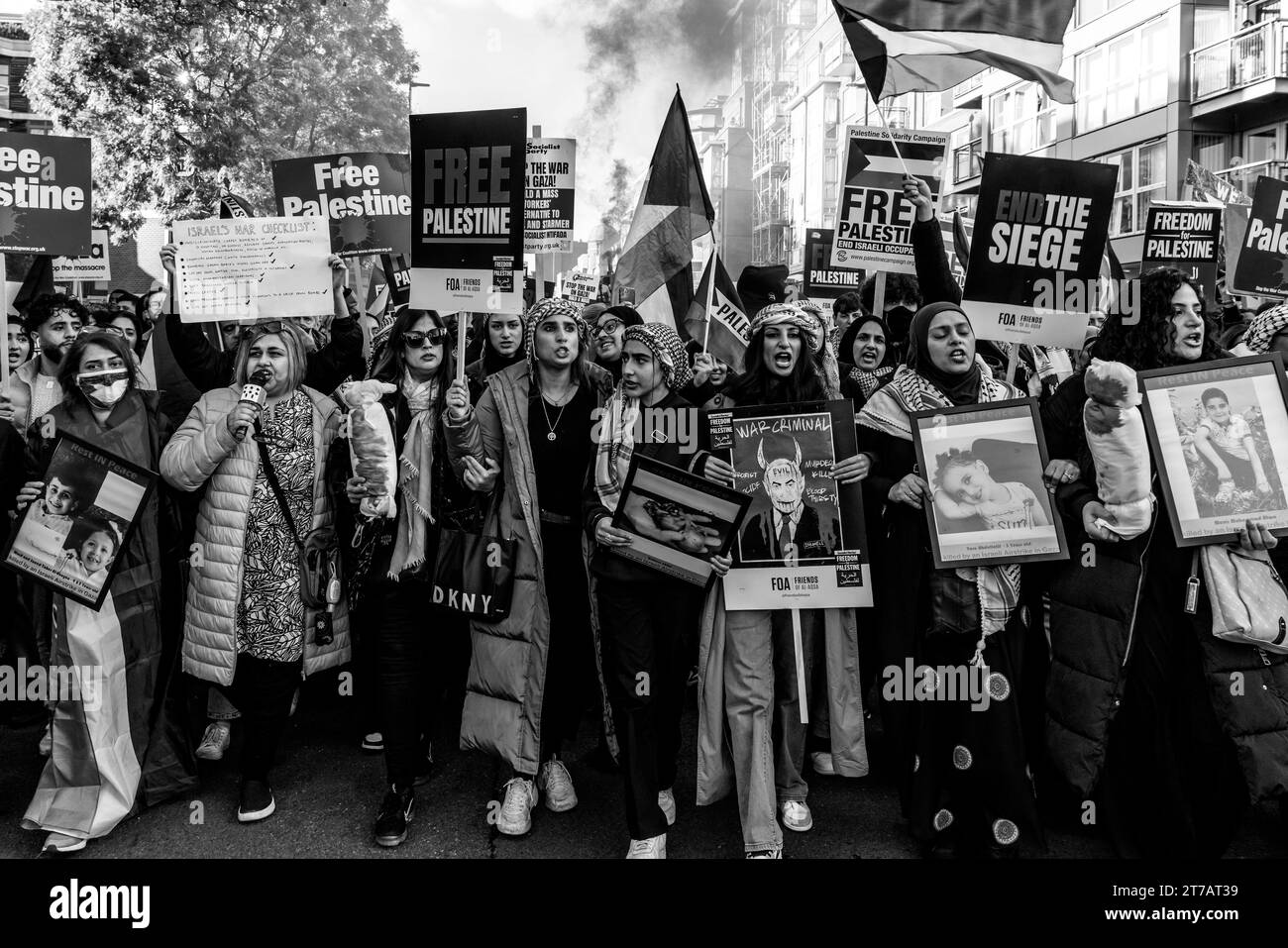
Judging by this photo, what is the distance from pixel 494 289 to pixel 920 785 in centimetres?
270

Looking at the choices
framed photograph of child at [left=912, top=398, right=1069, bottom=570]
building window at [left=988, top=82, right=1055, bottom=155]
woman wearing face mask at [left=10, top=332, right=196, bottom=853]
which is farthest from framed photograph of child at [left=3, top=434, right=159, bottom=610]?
building window at [left=988, top=82, right=1055, bottom=155]

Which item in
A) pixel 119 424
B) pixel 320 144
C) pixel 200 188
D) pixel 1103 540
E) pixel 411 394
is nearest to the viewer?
pixel 1103 540

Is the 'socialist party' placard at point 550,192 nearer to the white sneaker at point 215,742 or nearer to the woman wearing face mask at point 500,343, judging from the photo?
the woman wearing face mask at point 500,343

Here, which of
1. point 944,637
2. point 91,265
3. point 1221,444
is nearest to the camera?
point 1221,444

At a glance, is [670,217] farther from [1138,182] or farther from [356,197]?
[1138,182]

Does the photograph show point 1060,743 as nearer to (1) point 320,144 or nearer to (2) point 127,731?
(2) point 127,731

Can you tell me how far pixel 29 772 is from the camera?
4500 millimetres

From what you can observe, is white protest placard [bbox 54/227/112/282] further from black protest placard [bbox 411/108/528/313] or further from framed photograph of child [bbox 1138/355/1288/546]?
framed photograph of child [bbox 1138/355/1288/546]

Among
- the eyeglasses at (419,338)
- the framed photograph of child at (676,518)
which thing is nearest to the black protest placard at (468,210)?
the eyeglasses at (419,338)

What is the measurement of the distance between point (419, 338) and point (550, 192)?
3.91 meters

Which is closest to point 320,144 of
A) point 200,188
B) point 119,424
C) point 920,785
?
point 200,188

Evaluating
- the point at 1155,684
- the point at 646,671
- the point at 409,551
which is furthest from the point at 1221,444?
the point at 409,551

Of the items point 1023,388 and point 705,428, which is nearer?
point 705,428

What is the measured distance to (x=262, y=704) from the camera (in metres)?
4.07
